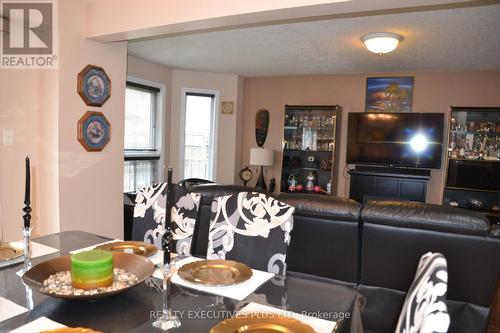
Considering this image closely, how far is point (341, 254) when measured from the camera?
7.14 feet

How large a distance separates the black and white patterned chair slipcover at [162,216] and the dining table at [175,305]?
1.87 feet

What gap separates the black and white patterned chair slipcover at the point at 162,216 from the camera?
195cm

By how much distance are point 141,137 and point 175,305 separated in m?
4.66

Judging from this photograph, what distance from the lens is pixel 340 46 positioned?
14.1ft

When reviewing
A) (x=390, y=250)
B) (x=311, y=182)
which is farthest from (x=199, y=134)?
(x=390, y=250)

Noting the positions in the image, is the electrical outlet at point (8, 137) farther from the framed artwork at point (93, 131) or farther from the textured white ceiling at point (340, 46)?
the textured white ceiling at point (340, 46)

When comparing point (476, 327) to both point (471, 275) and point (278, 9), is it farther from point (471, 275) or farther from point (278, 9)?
point (278, 9)

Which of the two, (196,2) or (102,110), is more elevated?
(196,2)

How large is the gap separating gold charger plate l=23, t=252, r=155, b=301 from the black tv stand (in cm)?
468

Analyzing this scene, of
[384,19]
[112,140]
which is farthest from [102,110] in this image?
[384,19]

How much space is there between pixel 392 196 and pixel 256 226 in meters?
4.24

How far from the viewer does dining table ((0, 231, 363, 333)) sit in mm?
1041

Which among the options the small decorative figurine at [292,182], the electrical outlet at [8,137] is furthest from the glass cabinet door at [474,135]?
the electrical outlet at [8,137]

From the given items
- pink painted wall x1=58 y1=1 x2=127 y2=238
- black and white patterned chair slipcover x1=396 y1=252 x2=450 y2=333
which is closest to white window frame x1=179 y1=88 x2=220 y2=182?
pink painted wall x1=58 y1=1 x2=127 y2=238
